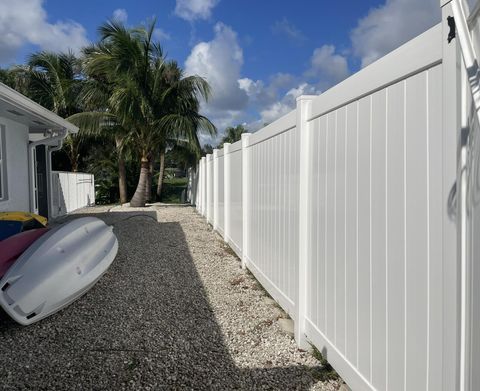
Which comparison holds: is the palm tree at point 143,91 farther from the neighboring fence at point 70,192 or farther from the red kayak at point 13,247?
the red kayak at point 13,247

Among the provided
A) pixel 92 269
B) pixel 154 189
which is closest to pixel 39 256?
pixel 92 269

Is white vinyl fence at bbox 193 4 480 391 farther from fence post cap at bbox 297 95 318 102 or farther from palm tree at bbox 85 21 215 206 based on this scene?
palm tree at bbox 85 21 215 206

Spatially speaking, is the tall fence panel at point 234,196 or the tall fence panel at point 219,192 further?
the tall fence panel at point 219,192

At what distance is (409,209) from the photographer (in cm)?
196

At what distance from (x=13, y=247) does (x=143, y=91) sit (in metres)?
12.2

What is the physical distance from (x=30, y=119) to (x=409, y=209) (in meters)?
8.75

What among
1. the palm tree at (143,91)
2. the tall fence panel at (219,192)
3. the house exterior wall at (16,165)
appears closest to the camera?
the house exterior wall at (16,165)

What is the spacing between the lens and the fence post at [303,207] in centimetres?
345

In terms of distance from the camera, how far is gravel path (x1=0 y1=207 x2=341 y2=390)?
10.1 feet

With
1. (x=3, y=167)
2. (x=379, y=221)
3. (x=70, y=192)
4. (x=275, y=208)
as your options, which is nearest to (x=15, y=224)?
(x=3, y=167)

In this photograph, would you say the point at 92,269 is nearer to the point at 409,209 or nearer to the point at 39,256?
the point at 39,256

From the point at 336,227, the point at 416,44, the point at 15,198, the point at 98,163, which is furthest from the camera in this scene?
the point at 98,163

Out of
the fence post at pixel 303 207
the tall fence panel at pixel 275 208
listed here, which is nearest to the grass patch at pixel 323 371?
the fence post at pixel 303 207

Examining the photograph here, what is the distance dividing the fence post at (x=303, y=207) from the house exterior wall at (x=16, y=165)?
256 inches
